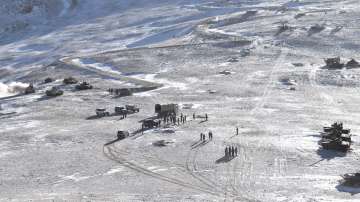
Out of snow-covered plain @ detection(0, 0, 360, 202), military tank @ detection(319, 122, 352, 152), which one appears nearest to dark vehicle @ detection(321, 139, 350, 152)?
military tank @ detection(319, 122, 352, 152)


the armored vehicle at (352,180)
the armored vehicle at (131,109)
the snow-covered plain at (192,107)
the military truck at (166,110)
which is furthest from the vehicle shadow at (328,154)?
the armored vehicle at (131,109)

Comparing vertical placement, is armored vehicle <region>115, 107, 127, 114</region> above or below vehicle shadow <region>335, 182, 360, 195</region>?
below

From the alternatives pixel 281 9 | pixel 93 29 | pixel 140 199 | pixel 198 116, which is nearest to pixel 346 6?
pixel 281 9

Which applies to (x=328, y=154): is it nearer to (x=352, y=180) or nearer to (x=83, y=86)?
(x=352, y=180)

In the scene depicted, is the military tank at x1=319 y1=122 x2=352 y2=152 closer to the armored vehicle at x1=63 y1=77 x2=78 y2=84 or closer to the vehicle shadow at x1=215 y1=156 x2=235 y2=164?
the vehicle shadow at x1=215 y1=156 x2=235 y2=164

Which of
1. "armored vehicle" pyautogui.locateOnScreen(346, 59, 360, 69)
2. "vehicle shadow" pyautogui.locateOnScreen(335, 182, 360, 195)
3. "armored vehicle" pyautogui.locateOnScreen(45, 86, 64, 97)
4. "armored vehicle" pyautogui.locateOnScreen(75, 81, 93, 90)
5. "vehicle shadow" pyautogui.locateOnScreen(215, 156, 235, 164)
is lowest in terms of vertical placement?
"armored vehicle" pyautogui.locateOnScreen(346, 59, 360, 69)

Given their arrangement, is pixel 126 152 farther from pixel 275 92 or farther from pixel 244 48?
pixel 244 48

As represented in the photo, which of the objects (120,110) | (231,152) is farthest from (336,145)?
(120,110)
